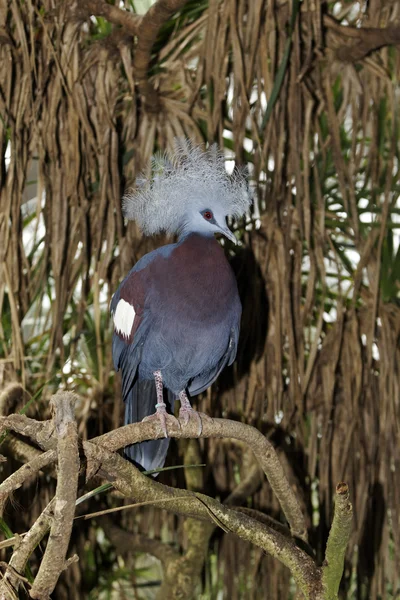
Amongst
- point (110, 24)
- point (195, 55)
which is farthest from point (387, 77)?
point (110, 24)

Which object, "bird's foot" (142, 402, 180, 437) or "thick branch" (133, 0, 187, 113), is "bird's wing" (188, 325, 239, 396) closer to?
"bird's foot" (142, 402, 180, 437)

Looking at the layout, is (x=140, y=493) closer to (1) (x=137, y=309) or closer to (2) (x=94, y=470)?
(2) (x=94, y=470)

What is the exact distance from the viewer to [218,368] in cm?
164

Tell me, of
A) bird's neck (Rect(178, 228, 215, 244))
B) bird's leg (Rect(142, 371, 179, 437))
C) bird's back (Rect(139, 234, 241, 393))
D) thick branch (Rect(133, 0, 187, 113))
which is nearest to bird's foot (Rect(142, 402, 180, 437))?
bird's leg (Rect(142, 371, 179, 437))

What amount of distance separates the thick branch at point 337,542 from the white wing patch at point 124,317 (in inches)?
24.4

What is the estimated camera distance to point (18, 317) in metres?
2.04

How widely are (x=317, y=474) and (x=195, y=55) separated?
57.2 inches

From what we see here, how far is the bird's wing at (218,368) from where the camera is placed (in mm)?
1567

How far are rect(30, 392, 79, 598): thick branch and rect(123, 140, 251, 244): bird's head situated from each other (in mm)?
678

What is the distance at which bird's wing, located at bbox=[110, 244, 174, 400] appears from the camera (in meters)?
1.48

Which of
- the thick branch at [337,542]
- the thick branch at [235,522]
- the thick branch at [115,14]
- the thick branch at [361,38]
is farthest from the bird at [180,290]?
the thick branch at [361,38]

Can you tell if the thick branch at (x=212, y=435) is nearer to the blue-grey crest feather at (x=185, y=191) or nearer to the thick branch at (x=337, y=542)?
the thick branch at (x=337, y=542)

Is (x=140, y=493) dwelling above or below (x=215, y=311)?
below

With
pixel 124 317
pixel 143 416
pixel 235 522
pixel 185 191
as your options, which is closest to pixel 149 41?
pixel 185 191
